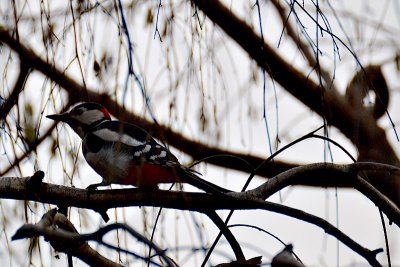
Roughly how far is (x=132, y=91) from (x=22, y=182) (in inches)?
22.8

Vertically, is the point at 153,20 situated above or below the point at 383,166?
above

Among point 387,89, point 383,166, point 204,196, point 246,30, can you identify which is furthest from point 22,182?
point 387,89

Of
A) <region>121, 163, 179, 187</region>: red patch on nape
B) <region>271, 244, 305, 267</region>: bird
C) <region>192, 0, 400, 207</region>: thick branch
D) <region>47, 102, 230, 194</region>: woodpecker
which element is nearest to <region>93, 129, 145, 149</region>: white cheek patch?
<region>47, 102, 230, 194</region>: woodpecker

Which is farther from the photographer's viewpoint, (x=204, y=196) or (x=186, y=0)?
(x=186, y=0)

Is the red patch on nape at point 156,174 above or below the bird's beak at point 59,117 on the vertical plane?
below

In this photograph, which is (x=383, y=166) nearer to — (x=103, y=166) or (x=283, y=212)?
(x=283, y=212)

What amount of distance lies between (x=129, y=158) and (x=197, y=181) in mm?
469

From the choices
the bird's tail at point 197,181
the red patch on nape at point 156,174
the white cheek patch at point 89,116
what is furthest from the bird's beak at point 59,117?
the bird's tail at point 197,181

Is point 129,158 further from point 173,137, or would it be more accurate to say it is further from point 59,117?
point 173,137

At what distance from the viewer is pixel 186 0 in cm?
213

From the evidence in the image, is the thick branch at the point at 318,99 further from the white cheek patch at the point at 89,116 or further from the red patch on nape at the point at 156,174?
the red patch on nape at the point at 156,174

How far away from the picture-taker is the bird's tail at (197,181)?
2.01 metres

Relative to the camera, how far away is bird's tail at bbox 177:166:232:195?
2.01m

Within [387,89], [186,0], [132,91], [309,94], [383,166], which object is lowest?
[132,91]
